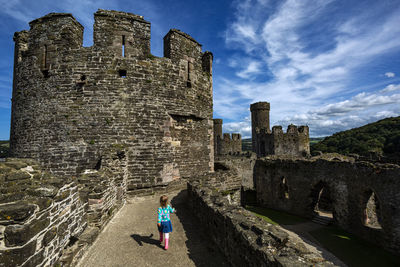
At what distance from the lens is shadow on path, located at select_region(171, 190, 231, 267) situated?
454 cm

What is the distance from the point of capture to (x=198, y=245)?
5.25m

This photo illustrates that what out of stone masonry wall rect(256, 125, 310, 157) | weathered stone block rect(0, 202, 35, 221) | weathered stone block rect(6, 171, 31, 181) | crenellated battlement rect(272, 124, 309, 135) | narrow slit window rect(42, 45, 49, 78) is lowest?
weathered stone block rect(0, 202, 35, 221)

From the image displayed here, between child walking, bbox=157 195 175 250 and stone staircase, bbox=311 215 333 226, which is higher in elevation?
child walking, bbox=157 195 175 250

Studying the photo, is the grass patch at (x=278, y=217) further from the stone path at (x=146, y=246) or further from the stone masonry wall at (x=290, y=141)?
the stone masonry wall at (x=290, y=141)

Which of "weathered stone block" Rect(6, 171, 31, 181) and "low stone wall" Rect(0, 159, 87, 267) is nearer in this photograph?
"low stone wall" Rect(0, 159, 87, 267)

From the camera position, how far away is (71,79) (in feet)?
29.8

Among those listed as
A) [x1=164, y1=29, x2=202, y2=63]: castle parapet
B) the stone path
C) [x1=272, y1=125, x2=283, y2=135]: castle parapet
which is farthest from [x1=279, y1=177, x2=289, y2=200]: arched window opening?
[x1=272, y1=125, x2=283, y2=135]: castle parapet

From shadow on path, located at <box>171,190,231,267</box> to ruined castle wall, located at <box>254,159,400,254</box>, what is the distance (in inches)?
410

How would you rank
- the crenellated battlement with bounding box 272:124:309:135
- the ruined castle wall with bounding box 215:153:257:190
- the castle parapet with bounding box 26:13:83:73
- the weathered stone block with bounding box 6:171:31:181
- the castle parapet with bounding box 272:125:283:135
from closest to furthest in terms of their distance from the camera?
the weathered stone block with bounding box 6:171:31:181 < the castle parapet with bounding box 26:13:83:73 < the ruined castle wall with bounding box 215:153:257:190 < the crenellated battlement with bounding box 272:124:309:135 < the castle parapet with bounding box 272:125:283:135

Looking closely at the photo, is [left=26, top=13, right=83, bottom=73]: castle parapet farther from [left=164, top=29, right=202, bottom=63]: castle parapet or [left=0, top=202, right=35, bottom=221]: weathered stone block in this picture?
[left=0, top=202, right=35, bottom=221]: weathered stone block

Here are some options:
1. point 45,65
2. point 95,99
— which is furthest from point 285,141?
point 45,65

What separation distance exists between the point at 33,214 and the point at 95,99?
269 inches

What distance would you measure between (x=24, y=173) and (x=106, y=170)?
3.84 meters

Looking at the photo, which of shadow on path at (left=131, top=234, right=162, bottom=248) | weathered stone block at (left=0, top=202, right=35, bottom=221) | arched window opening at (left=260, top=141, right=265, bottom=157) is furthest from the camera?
arched window opening at (left=260, top=141, right=265, bottom=157)
